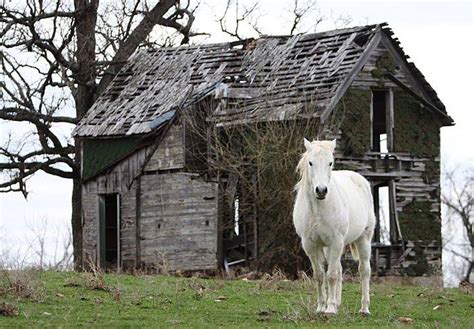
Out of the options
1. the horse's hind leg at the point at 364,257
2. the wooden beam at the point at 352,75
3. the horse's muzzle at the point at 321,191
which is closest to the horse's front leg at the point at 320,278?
the horse's hind leg at the point at 364,257

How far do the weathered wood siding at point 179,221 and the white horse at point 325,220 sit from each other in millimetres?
15924

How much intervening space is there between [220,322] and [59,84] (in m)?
27.6

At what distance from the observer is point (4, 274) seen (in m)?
17.9

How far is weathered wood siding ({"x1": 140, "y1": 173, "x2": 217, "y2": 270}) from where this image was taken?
1294 inches

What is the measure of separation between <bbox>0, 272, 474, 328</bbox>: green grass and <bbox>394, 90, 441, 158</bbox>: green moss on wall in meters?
12.2

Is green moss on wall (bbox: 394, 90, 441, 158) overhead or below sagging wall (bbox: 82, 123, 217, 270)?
overhead

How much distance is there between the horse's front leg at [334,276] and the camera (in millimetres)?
15586

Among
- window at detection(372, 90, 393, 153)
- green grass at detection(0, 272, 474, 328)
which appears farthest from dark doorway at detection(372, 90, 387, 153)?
green grass at detection(0, 272, 474, 328)

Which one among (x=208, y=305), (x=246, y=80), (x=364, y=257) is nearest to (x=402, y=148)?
(x=246, y=80)

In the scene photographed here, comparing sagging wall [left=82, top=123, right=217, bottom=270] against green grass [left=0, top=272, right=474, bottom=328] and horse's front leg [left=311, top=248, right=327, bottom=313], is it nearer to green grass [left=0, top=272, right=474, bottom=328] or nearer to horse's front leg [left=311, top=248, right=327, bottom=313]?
green grass [left=0, top=272, right=474, bottom=328]

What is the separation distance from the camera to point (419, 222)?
111 feet

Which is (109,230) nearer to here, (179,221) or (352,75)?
(179,221)

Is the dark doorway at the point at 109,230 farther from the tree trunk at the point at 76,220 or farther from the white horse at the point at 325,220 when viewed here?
the white horse at the point at 325,220

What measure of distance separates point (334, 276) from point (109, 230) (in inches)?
879
